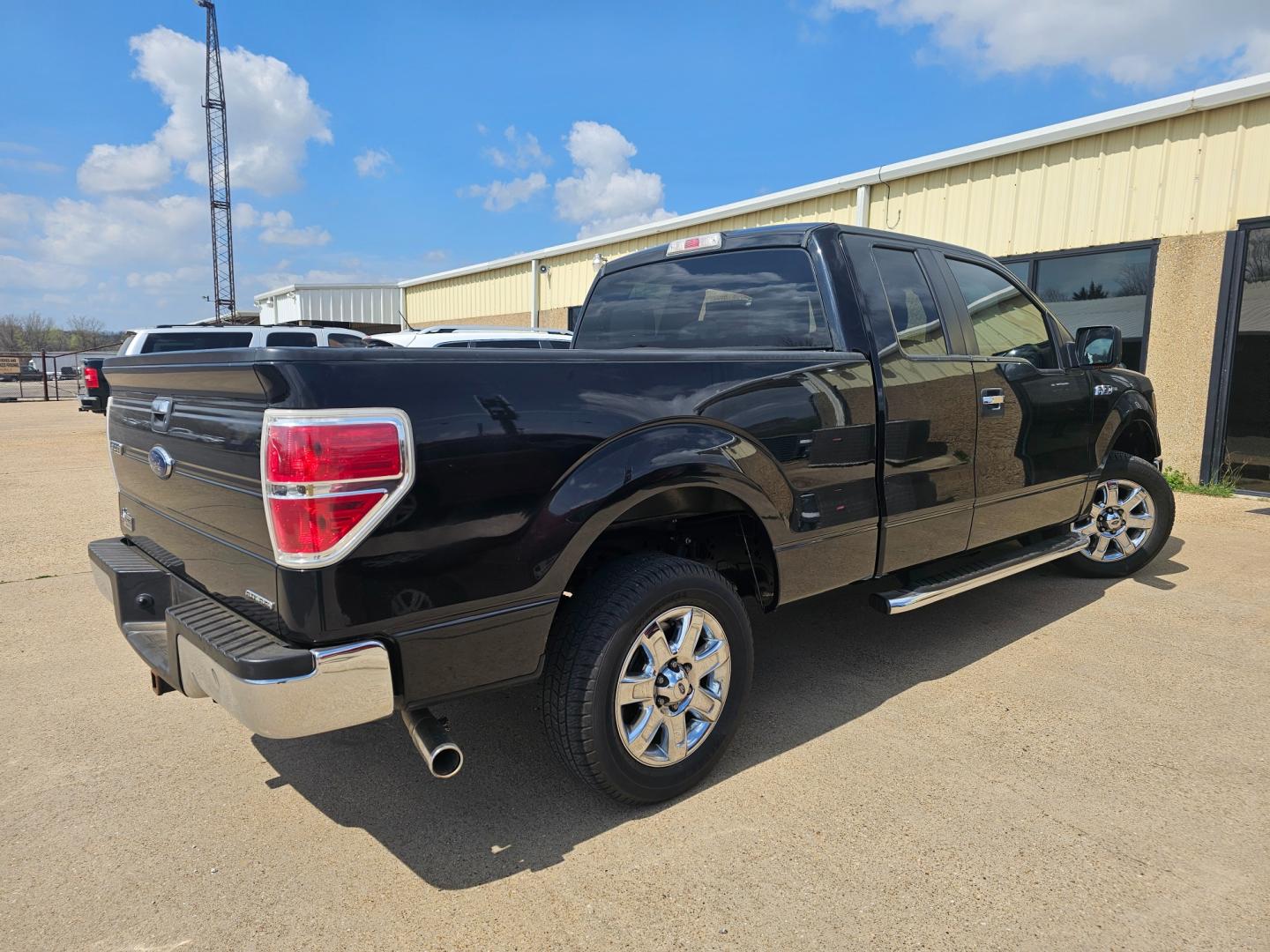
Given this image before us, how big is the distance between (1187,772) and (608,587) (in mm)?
2213

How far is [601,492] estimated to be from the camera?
2398mm

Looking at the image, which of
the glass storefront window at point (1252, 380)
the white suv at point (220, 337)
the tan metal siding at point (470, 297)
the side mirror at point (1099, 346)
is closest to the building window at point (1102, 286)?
the glass storefront window at point (1252, 380)

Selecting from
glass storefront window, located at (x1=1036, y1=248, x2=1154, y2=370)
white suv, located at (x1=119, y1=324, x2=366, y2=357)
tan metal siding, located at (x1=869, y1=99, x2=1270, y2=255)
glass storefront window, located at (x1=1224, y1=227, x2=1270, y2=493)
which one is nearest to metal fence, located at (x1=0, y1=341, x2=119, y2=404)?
white suv, located at (x1=119, y1=324, x2=366, y2=357)

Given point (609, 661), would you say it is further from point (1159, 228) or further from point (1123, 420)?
point (1159, 228)

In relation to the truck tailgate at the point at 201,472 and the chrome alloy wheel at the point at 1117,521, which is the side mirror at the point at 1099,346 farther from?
the truck tailgate at the point at 201,472

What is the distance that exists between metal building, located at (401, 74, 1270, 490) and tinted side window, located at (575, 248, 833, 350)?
675cm

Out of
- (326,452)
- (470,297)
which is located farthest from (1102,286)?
(470,297)

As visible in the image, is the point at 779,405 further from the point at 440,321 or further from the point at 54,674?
the point at 440,321

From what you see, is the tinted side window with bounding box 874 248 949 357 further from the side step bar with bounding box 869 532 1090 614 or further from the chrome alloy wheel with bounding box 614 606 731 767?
the chrome alloy wheel with bounding box 614 606 731 767

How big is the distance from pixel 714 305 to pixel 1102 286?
723cm

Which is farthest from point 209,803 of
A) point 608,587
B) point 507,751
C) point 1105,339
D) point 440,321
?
point 440,321

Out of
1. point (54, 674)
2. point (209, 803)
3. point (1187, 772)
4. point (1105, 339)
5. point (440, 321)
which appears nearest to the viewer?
point (209, 803)

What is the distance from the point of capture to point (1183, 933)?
2.11 meters

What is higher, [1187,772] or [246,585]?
[246,585]
